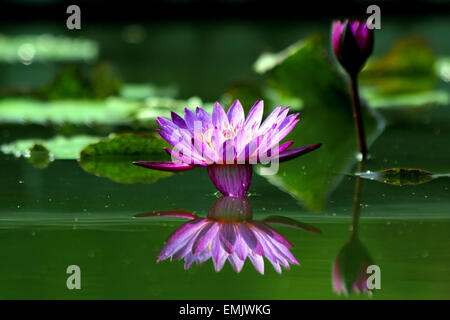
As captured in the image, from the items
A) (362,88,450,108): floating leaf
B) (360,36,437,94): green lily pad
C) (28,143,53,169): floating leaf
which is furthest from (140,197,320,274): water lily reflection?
(360,36,437,94): green lily pad

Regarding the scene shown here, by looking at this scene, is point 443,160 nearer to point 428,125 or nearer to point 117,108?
point 428,125

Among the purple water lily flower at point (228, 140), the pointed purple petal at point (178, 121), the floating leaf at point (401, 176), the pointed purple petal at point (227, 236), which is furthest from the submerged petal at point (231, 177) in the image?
the floating leaf at point (401, 176)

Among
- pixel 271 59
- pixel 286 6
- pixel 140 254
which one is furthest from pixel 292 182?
pixel 286 6

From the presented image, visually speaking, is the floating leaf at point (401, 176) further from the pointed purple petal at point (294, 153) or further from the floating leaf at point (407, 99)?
the floating leaf at point (407, 99)

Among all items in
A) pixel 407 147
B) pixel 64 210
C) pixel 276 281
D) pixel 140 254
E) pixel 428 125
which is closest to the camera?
pixel 276 281

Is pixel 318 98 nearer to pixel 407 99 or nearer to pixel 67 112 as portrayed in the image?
pixel 407 99

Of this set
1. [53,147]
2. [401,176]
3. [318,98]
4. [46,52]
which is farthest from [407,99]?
[46,52]
